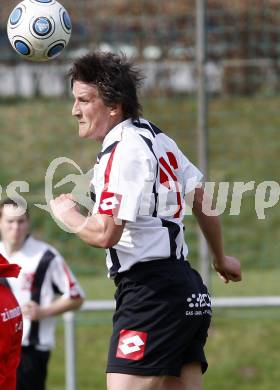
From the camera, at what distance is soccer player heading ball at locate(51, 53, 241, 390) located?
13.8 feet

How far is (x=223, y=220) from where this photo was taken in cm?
1023

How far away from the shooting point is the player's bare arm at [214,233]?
15.3 feet

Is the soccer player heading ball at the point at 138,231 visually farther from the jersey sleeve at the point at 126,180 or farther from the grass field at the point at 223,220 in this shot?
the grass field at the point at 223,220

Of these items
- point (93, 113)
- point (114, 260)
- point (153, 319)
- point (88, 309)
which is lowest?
point (88, 309)

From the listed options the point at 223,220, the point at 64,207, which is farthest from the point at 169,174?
the point at 223,220

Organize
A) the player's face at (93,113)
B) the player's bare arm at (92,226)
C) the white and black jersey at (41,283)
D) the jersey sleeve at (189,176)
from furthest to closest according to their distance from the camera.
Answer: the white and black jersey at (41,283) → the jersey sleeve at (189,176) → the player's face at (93,113) → the player's bare arm at (92,226)

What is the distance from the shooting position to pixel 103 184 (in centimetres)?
422

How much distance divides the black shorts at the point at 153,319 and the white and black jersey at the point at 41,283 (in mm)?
2317

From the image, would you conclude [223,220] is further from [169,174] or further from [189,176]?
[169,174]

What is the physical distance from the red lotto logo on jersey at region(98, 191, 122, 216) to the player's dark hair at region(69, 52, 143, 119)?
0.45m

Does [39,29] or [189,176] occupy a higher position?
[39,29]

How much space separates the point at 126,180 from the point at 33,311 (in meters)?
2.55

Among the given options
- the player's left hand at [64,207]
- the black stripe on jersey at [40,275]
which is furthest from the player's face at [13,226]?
the player's left hand at [64,207]

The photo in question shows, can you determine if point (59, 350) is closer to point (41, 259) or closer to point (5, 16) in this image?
point (41, 259)
